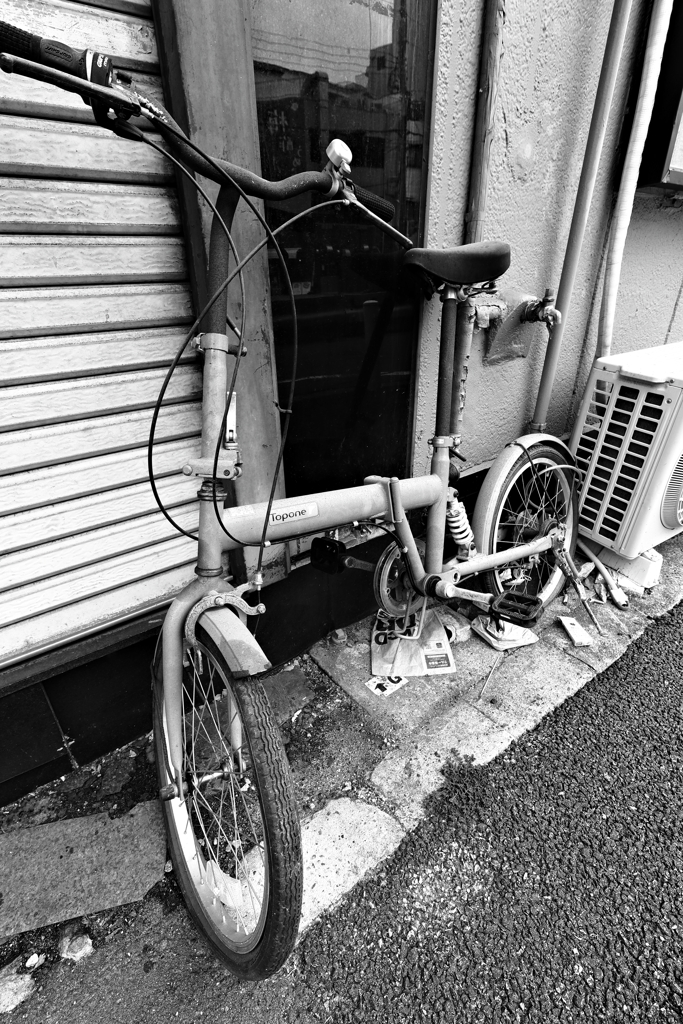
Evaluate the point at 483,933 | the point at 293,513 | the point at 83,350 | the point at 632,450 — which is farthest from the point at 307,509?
the point at 632,450

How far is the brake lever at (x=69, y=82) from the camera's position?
100cm

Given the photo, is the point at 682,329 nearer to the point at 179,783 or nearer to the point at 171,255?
the point at 171,255

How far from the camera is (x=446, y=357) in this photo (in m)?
2.27

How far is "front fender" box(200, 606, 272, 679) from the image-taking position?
1.42 metres

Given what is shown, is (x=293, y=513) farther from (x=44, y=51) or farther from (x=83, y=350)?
(x=44, y=51)

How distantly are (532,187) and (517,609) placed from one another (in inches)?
89.3

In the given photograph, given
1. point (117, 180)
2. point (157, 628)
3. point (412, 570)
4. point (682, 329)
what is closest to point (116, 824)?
point (157, 628)

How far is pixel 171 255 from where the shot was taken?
1875 mm

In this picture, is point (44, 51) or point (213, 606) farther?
point (213, 606)

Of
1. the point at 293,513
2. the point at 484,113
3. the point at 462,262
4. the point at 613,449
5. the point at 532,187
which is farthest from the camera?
the point at 613,449

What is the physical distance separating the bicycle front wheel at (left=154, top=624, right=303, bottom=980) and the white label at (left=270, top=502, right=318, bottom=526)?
1.43 ft

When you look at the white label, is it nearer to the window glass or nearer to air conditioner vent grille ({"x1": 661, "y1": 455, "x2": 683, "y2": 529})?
the window glass

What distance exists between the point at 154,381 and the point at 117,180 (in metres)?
0.66

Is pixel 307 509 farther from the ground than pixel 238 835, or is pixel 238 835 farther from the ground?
pixel 307 509
